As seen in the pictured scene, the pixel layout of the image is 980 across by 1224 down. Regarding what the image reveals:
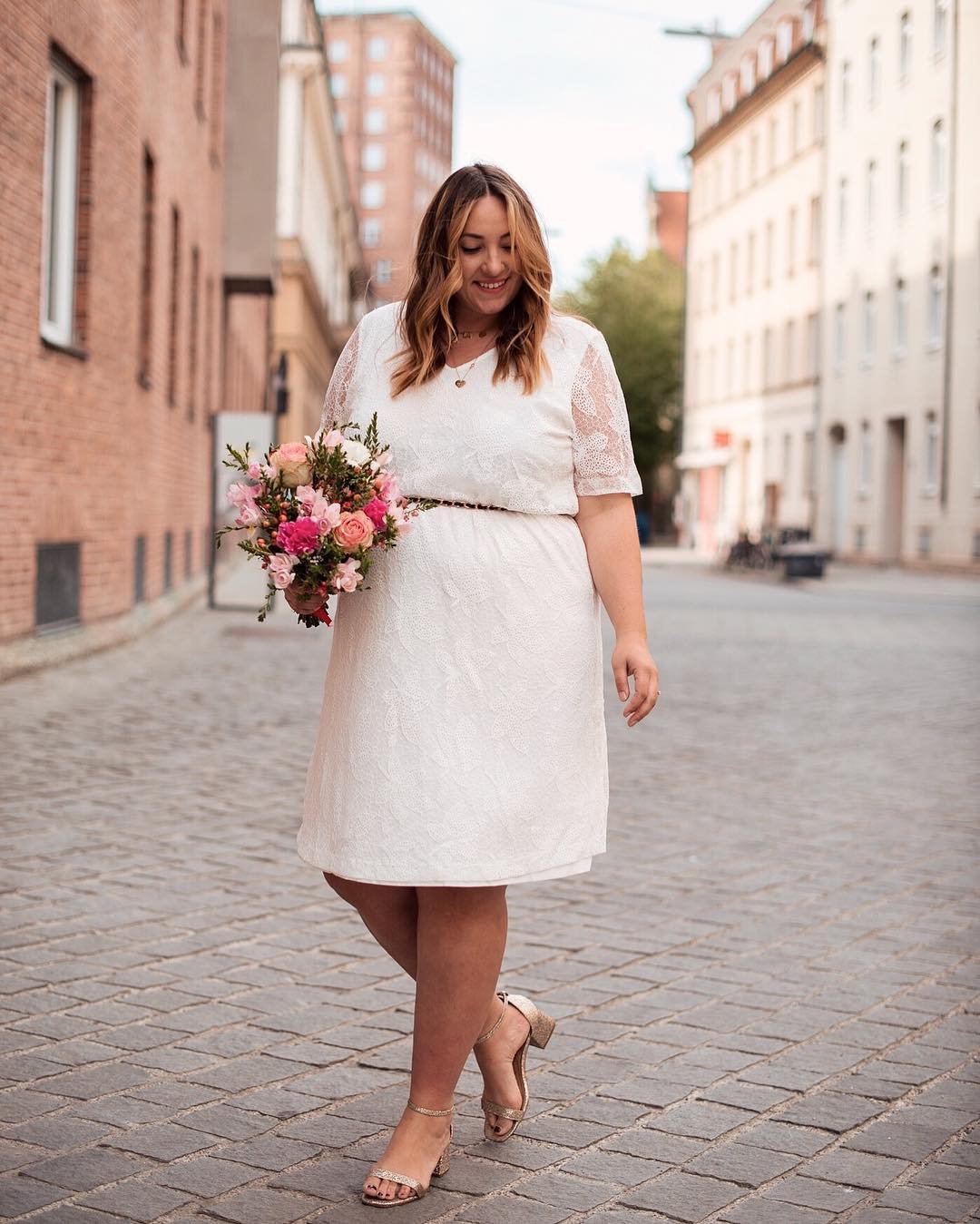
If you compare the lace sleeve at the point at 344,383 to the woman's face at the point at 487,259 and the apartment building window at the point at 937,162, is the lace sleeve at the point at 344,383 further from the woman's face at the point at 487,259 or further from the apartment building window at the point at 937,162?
the apartment building window at the point at 937,162

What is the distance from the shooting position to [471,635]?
3.46 meters

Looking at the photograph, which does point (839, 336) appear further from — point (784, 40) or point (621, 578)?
point (621, 578)

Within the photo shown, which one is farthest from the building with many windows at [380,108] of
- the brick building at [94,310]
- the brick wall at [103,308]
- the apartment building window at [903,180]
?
the brick building at [94,310]

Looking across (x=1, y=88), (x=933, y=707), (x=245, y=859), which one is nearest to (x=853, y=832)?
(x=245, y=859)

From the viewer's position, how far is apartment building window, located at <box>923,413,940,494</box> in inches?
1610

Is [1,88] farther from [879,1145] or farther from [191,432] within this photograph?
[191,432]

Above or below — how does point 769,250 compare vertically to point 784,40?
below

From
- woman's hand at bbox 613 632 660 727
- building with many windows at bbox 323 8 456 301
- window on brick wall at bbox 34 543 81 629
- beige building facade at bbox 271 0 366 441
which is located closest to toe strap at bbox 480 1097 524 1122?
woman's hand at bbox 613 632 660 727

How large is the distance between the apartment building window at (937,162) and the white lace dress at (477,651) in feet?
130

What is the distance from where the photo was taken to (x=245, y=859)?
6523 mm

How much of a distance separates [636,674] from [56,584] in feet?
33.4

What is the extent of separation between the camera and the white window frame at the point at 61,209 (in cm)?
1347

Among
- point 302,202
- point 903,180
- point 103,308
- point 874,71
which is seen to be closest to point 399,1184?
point 103,308

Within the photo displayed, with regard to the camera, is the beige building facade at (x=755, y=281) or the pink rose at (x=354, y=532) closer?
the pink rose at (x=354, y=532)
